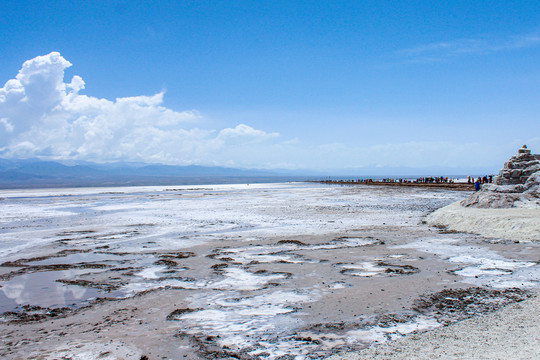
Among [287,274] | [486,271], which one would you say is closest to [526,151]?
[486,271]

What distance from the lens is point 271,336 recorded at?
5.92m

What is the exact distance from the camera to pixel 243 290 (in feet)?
27.5

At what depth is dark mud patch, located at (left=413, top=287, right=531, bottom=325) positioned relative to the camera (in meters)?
6.71

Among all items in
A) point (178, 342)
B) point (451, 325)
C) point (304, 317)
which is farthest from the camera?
point (304, 317)

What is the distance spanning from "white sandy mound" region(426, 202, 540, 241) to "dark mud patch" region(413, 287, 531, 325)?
24.9 ft

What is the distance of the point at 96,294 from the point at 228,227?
35.7 ft

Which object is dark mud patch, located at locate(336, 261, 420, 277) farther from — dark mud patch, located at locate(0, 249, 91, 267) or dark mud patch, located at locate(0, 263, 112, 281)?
dark mud patch, located at locate(0, 249, 91, 267)

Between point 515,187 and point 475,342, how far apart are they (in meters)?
20.4

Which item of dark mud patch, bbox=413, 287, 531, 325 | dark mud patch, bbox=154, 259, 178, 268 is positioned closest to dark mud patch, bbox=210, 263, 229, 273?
dark mud patch, bbox=154, 259, 178, 268

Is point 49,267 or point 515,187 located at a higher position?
point 515,187

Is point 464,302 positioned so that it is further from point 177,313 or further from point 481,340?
point 177,313

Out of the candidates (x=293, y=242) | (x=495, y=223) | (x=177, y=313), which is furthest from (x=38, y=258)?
(x=495, y=223)

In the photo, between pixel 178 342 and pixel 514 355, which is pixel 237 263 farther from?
pixel 514 355

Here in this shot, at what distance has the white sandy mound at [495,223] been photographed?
47.3 ft
